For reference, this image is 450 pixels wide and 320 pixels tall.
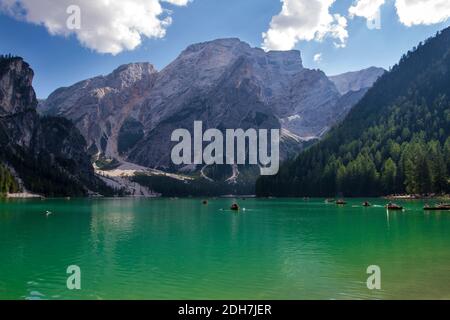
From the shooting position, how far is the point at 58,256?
52.0m

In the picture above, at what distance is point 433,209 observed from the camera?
126m

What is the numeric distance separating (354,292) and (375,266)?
11.0 meters

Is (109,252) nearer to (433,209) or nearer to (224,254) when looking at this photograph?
(224,254)
